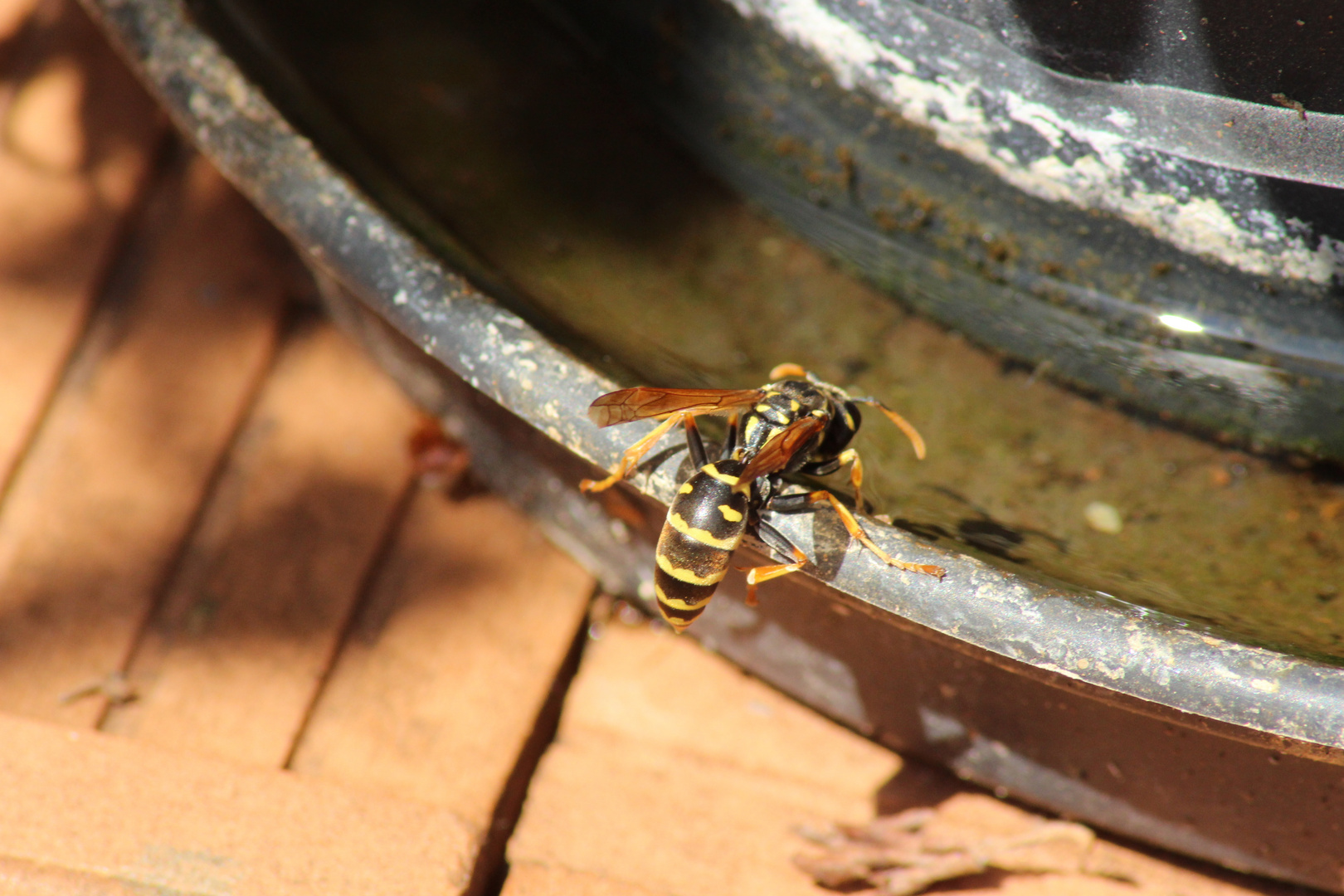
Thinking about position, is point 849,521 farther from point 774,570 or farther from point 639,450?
point 639,450

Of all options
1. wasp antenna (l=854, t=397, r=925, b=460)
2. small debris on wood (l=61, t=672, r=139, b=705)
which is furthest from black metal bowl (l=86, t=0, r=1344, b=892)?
small debris on wood (l=61, t=672, r=139, b=705)

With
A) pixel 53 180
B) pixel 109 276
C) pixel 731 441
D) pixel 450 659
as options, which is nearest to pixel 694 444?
pixel 731 441

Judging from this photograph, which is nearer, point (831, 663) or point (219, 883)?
point (219, 883)

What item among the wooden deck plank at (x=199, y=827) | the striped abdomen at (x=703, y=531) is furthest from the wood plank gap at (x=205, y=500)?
the striped abdomen at (x=703, y=531)

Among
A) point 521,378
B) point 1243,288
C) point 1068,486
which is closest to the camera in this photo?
point 521,378

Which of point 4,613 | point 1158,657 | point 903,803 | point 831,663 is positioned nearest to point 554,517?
point 831,663

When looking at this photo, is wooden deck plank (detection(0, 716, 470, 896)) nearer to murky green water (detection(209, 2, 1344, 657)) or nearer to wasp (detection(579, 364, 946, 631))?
wasp (detection(579, 364, 946, 631))

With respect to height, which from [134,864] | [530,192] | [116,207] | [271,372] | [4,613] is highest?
[530,192]

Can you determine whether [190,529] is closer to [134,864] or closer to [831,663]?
[134,864]
